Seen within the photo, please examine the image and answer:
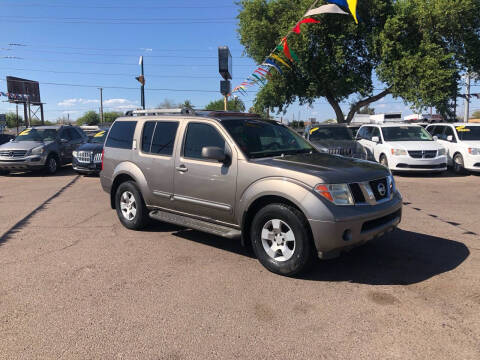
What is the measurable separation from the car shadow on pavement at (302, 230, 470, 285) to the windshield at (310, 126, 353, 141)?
25.7 feet

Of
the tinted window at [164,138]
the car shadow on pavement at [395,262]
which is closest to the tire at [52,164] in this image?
the tinted window at [164,138]

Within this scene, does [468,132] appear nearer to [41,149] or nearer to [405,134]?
[405,134]

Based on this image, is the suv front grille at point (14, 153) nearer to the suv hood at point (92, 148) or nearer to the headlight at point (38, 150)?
the headlight at point (38, 150)

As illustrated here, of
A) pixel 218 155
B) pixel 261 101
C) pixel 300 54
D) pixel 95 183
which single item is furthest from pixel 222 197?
pixel 261 101

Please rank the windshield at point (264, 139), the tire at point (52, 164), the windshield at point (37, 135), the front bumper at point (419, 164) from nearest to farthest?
the windshield at point (264, 139) → the front bumper at point (419, 164) → the tire at point (52, 164) → the windshield at point (37, 135)

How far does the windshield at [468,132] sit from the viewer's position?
41.8 ft

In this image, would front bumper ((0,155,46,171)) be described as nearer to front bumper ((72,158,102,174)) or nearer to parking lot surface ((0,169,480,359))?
front bumper ((72,158,102,174))

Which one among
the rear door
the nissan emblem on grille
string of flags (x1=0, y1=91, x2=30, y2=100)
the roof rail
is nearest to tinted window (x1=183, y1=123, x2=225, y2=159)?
the rear door

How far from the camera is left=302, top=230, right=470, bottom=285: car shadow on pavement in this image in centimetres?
413

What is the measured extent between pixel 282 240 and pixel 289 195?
52 cm

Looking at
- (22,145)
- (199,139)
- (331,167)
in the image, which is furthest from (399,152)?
(22,145)

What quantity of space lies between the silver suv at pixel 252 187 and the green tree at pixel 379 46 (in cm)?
1610

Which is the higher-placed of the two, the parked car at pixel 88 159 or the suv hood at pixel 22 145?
the suv hood at pixel 22 145

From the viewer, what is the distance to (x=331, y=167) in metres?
4.25
